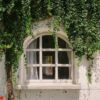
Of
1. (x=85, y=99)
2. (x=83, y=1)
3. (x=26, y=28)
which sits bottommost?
(x=85, y=99)

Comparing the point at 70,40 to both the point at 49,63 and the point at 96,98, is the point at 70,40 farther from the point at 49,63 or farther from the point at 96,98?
the point at 96,98

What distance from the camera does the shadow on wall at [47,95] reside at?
9.53 meters

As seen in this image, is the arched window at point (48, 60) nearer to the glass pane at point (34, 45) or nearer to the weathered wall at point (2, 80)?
the glass pane at point (34, 45)

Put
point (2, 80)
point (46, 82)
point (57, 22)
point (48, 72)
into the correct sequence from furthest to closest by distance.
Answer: point (48, 72) → point (46, 82) → point (2, 80) → point (57, 22)

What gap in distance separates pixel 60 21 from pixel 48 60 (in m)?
1.06

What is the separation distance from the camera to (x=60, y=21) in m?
9.27

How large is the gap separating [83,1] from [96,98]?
2.18 m

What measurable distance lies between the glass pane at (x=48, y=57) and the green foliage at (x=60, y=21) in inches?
26.1

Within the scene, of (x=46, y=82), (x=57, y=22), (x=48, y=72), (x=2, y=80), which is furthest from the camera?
(x=48, y=72)

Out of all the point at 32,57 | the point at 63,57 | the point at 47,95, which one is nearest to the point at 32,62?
the point at 32,57

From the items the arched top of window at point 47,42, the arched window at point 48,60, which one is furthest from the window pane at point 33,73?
the arched top of window at point 47,42

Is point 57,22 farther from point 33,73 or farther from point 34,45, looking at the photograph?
point 33,73

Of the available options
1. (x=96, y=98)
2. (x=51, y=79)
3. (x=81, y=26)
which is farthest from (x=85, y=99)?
(x=81, y=26)

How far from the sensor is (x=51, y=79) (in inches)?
386
